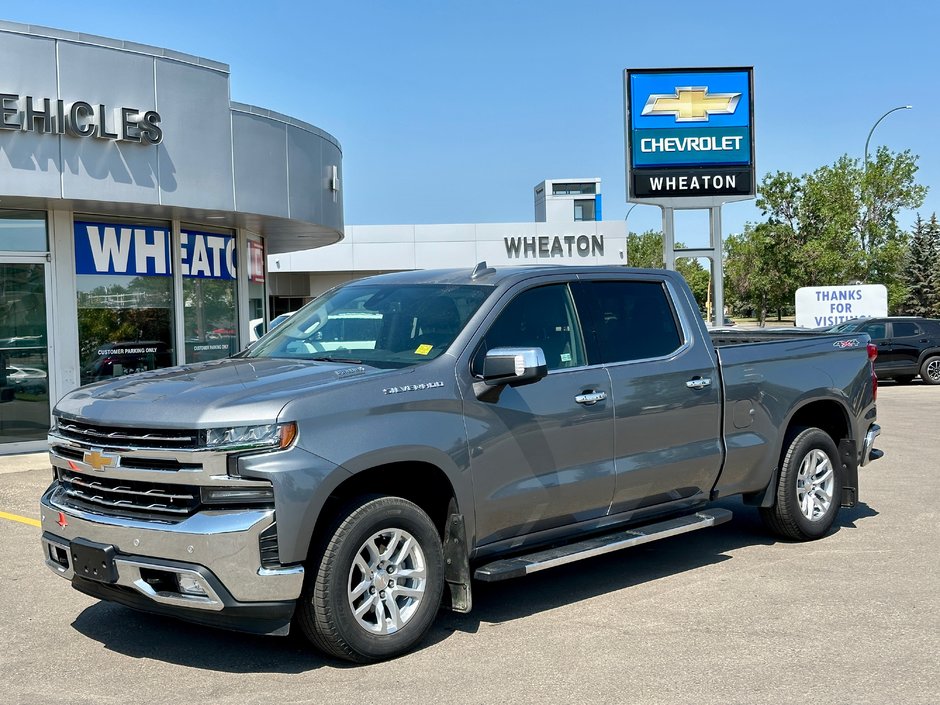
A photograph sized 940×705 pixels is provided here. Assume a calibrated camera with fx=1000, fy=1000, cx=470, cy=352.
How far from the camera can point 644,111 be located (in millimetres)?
24906

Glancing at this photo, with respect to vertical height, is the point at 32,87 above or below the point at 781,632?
above

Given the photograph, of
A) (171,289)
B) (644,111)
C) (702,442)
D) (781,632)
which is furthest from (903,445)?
(644,111)

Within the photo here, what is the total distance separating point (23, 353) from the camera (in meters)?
12.5

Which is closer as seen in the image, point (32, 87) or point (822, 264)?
point (32, 87)

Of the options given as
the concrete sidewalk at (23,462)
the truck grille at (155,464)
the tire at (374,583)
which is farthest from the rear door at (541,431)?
the concrete sidewalk at (23,462)

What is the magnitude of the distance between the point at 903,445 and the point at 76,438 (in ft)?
34.9

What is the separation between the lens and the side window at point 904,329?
23.3m

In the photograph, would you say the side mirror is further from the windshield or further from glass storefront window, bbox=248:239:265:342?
glass storefront window, bbox=248:239:265:342

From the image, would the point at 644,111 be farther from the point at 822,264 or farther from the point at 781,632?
the point at 781,632

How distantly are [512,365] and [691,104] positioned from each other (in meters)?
21.6

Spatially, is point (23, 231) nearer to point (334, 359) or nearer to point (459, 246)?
point (334, 359)

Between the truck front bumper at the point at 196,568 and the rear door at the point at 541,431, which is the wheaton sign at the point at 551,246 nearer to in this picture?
the rear door at the point at 541,431

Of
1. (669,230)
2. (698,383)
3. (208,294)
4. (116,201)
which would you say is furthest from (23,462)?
(669,230)

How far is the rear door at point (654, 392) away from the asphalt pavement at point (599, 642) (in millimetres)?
668
